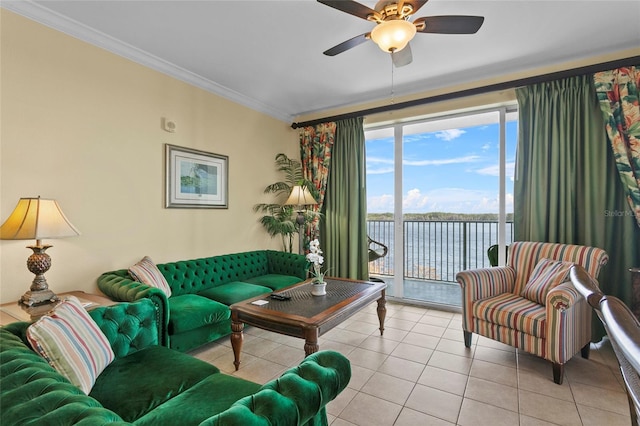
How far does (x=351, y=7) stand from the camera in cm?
183

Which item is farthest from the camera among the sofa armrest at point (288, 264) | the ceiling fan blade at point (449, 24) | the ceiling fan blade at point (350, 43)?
the sofa armrest at point (288, 264)

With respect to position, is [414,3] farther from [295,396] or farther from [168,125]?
[168,125]

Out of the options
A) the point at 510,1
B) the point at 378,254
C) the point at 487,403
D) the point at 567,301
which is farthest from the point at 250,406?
the point at 378,254

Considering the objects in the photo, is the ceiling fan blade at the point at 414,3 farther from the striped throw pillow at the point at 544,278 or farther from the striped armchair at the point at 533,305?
the striped throw pillow at the point at 544,278

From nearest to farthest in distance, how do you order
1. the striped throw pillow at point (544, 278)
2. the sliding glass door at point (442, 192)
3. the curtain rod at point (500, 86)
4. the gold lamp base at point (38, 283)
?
the gold lamp base at point (38, 283) < the striped throw pillow at point (544, 278) < the curtain rod at point (500, 86) < the sliding glass door at point (442, 192)

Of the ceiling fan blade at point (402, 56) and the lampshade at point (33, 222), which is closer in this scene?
→ the lampshade at point (33, 222)

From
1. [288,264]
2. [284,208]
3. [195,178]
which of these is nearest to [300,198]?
[284,208]

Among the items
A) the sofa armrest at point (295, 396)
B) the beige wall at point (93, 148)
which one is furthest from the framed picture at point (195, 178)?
the sofa armrest at point (295, 396)

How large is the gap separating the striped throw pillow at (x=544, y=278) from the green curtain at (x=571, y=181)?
56 cm

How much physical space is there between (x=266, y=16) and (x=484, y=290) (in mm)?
3019

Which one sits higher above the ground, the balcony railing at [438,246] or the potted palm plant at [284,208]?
the potted palm plant at [284,208]

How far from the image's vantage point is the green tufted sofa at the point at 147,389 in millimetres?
843

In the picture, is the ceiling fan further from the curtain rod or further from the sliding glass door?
the sliding glass door

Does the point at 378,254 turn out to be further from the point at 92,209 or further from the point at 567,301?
the point at 92,209
